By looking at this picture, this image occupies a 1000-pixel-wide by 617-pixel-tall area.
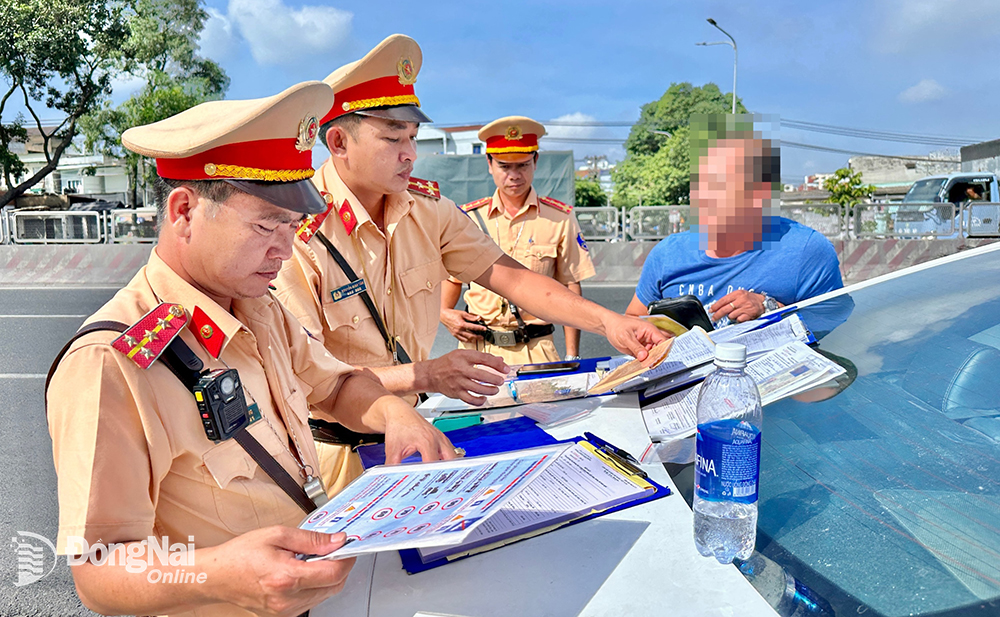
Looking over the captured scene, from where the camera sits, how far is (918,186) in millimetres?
16500

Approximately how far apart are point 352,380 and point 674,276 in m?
1.47

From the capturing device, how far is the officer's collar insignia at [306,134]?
1.40m

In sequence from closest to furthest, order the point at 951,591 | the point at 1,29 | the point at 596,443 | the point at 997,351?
the point at 951,591
the point at 997,351
the point at 596,443
the point at 1,29

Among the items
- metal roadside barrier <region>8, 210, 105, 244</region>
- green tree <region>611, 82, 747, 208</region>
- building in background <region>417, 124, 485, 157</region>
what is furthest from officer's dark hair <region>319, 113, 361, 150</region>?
building in background <region>417, 124, 485, 157</region>

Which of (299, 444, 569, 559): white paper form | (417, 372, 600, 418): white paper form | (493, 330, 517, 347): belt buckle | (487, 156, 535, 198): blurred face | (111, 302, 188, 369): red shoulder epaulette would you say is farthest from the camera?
(487, 156, 535, 198): blurred face

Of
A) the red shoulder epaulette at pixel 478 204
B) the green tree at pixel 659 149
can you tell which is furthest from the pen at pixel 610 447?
the green tree at pixel 659 149

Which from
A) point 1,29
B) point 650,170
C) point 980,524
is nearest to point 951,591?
point 980,524

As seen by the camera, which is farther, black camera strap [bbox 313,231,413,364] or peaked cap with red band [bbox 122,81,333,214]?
black camera strap [bbox 313,231,413,364]

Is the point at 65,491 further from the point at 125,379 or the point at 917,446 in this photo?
the point at 917,446

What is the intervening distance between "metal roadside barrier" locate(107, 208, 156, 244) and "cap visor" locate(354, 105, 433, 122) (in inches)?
491

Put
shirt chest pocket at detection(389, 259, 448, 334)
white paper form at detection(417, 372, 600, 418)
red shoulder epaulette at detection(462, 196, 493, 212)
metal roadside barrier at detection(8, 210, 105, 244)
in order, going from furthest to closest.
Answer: metal roadside barrier at detection(8, 210, 105, 244) → red shoulder epaulette at detection(462, 196, 493, 212) → shirt chest pocket at detection(389, 259, 448, 334) → white paper form at detection(417, 372, 600, 418)

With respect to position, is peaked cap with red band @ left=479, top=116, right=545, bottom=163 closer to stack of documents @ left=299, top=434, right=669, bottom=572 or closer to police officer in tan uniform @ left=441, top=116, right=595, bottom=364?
police officer in tan uniform @ left=441, top=116, right=595, bottom=364

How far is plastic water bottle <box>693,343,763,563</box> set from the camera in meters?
1.15

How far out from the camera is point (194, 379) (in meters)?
1.21
